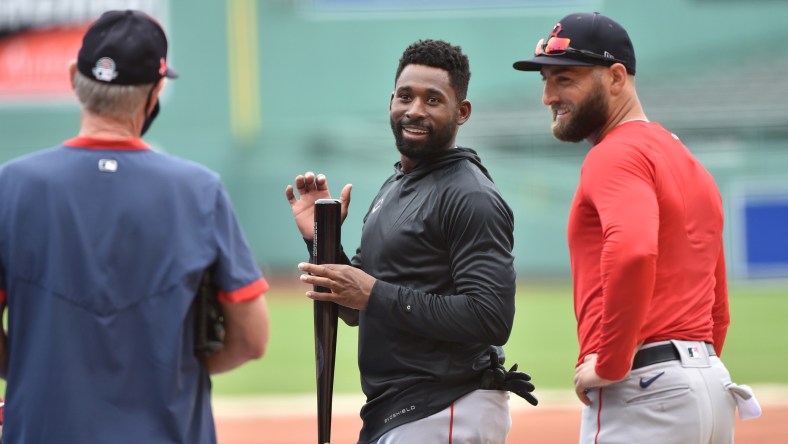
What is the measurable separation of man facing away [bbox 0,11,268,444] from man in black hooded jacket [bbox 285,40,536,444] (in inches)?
22.0

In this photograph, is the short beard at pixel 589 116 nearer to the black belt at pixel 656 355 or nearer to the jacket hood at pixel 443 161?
the jacket hood at pixel 443 161

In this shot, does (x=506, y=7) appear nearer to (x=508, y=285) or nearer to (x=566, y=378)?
(x=566, y=378)

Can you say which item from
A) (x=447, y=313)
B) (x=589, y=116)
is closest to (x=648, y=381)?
(x=447, y=313)

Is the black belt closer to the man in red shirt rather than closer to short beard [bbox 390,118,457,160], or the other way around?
the man in red shirt

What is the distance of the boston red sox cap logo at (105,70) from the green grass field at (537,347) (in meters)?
8.45

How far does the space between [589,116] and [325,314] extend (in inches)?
42.8

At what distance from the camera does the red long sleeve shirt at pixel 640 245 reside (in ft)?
10.5

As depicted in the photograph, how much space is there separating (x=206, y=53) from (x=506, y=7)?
23.1 ft

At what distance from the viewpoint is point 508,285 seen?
343 cm

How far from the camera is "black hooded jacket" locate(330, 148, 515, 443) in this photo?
11.1 feet

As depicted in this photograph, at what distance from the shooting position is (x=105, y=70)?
2.94 m

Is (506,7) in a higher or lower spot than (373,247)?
higher

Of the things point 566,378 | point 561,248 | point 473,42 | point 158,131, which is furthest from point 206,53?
point 566,378

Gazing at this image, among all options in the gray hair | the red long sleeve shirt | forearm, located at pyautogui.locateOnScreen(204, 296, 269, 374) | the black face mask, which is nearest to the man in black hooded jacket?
the red long sleeve shirt
